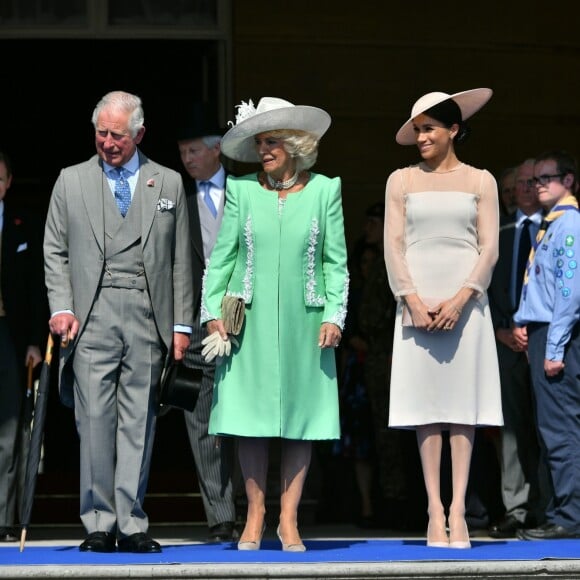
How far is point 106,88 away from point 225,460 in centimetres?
376

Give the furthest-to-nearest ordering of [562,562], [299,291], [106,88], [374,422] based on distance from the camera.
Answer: [106,88]
[374,422]
[299,291]
[562,562]

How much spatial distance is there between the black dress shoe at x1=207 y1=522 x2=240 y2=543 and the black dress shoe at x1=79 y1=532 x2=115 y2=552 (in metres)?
0.90

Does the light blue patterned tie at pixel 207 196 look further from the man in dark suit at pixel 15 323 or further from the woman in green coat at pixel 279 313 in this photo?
the man in dark suit at pixel 15 323

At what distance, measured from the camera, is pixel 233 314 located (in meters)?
7.89

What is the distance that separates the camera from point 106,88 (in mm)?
11836

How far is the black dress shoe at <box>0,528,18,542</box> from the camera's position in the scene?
9148 millimetres

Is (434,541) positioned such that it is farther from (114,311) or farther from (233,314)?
(114,311)

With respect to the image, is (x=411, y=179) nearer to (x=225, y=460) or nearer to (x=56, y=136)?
(x=225, y=460)

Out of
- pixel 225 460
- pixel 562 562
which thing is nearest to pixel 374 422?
pixel 225 460

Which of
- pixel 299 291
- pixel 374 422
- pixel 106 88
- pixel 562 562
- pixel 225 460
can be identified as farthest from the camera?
pixel 106 88

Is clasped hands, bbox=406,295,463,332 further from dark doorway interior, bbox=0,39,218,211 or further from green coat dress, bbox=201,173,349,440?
dark doorway interior, bbox=0,39,218,211

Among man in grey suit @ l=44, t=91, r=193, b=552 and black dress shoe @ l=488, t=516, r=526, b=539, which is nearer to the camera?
man in grey suit @ l=44, t=91, r=193, b=552

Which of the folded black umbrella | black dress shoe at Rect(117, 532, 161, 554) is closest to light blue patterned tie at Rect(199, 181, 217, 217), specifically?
the folded black umbrella

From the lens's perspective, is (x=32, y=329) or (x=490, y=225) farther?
(x=32, y=329)
